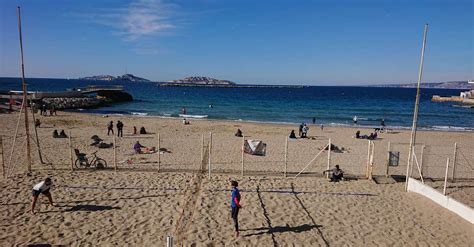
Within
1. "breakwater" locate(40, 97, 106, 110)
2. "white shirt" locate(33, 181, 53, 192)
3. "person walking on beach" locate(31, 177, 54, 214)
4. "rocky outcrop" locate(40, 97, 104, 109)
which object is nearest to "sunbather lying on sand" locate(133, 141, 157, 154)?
"person walking on beach" locate(31, 177, 54, 214)

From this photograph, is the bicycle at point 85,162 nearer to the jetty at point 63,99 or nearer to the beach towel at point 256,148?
the beach towel at point 256,148

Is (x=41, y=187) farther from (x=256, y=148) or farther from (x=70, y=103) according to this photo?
(x=70, y=103)

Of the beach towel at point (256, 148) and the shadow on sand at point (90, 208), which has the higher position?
the beach towel at point (256, 148)

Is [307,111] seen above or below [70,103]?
below

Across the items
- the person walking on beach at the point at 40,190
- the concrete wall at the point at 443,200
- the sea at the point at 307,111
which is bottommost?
the sea at the point at 307,111

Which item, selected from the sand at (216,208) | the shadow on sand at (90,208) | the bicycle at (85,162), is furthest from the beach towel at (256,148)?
the shadow on sand at (90,208)

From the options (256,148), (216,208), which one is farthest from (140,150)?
Answer: (216,208)

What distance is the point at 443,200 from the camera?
37.9 ft

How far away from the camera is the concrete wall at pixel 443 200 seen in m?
10.5

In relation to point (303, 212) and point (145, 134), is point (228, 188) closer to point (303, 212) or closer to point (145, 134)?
point (303, 212)

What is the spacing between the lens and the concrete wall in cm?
1051

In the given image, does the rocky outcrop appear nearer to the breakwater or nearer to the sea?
the breakwater

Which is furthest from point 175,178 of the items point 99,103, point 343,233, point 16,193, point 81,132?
point 99,103

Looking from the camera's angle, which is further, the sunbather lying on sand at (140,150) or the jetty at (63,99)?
the jetty at (63,99)
